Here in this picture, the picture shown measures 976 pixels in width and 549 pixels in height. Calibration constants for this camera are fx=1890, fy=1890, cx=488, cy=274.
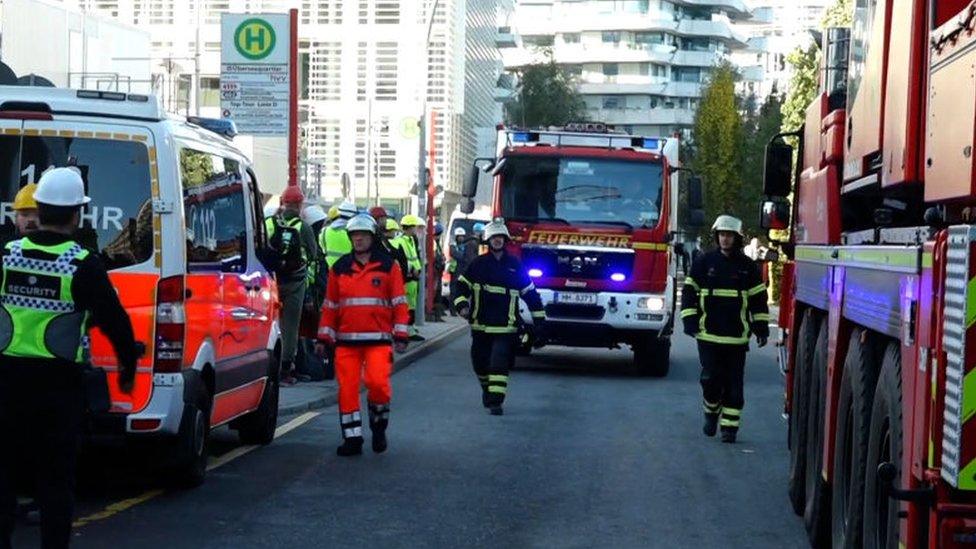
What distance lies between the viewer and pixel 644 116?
14012 cm

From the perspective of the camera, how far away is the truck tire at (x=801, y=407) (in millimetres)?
10836

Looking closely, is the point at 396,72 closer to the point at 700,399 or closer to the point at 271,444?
the point at 700,399

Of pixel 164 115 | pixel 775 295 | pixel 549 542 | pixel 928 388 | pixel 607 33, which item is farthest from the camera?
pixel 607 33

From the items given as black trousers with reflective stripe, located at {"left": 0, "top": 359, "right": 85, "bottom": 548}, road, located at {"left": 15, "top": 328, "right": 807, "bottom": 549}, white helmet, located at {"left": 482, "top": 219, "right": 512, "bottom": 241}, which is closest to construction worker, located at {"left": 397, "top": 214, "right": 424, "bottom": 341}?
white helmet, located at {"left": 482, "top": 219, "right": 512, "bottom": 241}

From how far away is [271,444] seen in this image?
14.1m

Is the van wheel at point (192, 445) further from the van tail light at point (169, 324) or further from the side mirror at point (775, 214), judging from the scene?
the side mirror at point (775, 214)

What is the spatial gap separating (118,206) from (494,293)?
293 inches

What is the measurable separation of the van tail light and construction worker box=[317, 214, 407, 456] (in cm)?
307

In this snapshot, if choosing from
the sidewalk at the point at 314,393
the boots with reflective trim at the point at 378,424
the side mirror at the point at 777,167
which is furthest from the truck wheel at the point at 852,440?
the sidewalk at the point at 314,393

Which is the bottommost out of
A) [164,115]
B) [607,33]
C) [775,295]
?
[775,295]

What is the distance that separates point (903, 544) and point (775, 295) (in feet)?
166

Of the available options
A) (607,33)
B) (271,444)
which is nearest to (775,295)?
(271,444)

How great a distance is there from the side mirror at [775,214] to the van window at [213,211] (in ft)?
14.3

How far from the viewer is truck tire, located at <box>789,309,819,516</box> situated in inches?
427
